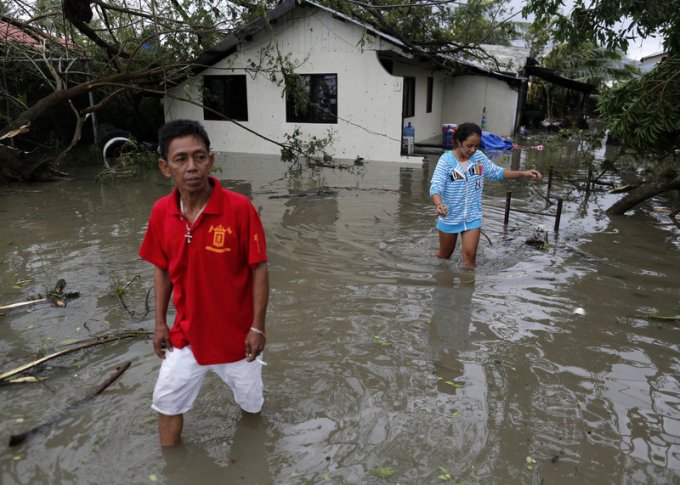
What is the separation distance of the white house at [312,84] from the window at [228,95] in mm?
30

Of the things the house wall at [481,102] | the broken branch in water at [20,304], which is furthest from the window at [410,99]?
the broken branch in water at [20,304]

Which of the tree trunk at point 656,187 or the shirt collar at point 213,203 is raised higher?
the shirt collar at point 213,203

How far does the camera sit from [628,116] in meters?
7.29

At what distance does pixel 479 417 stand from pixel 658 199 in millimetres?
8822

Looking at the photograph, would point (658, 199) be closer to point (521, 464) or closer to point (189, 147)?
point (521, 464)

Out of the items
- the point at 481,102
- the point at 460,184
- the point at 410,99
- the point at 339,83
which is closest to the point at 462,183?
the point at 460,184

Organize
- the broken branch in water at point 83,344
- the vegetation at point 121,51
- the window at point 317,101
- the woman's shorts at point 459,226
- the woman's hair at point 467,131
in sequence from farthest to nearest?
the window at point 317,101
the vegetation at point 121,51
the woman's shorts at point 459,226
the woman's hair at point 467,131
the broken branch in water at point 83,344

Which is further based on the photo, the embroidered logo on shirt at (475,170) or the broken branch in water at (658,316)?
the embroidered logo on shirt at (475,170)

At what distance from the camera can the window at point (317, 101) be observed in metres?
15.1

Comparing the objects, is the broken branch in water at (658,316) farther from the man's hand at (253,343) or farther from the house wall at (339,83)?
the house wall at (339,83)

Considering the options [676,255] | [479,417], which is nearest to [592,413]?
[479,417]

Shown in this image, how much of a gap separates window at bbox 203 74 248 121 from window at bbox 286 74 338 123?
63.1 inches

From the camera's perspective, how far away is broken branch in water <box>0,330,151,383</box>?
12.0 ft

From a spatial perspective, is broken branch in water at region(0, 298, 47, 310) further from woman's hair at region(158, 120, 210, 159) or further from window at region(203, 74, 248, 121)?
window at region(203, 74, 248, 121)
